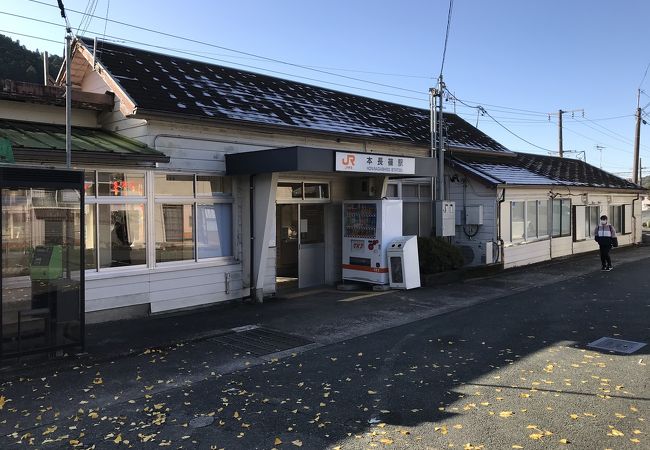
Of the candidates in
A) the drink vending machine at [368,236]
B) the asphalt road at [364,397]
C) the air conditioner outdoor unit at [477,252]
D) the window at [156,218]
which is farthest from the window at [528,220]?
the window at [156,218]

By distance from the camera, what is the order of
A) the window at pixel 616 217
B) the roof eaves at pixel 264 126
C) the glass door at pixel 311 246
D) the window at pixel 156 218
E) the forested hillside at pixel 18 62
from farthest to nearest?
the window at pixel 616 217 → the forested hillside at pixel 18 62 → the glass door at pixel 311 246 → the roof eaves at pixel 264 126 → the window at pixel 156 218

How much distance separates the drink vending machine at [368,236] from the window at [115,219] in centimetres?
532

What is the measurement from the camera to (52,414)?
17.2 feet

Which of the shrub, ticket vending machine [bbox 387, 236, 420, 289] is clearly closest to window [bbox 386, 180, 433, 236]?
the shrub

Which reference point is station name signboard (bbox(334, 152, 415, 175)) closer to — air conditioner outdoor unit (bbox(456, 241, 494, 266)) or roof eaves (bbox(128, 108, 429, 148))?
roof eaves (bbox(128, 108, 429, 148))

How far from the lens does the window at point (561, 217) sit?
61.6 ft

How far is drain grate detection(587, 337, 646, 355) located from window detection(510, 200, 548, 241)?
886 cm

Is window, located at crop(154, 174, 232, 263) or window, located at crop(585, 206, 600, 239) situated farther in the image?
window, located at crop(585, 206, 600, 239)

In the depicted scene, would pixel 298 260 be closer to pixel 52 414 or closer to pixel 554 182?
pixel 52 414

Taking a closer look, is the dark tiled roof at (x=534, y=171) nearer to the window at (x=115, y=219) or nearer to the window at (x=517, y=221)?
the window at (x=517, y=221)

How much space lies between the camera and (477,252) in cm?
1594

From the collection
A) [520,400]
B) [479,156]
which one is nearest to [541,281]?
[479,156]

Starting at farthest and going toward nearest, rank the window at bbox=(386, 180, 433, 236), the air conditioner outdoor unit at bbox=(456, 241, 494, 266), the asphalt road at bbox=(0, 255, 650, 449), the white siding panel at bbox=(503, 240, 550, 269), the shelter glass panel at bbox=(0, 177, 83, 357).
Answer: the white siding panel at bbox=(503, 240, 550, 269) → the air conditioner outdoor unit at bbox=(456, 241, 494, 266) → the window at bbox=(386, 180, 433, 236) → the shelter glass panel at bbox=(0, 177, 83, 357) → the asphalt road at bbox=(0, 255, 650, 449)

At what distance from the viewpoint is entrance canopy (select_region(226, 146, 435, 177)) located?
31.7 ft
